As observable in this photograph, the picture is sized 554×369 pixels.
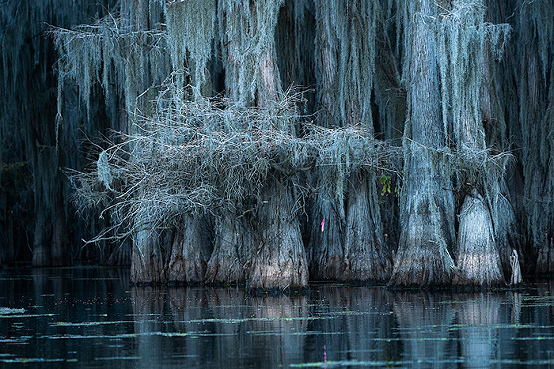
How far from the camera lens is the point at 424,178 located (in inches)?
782

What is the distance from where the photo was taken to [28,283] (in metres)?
26.5

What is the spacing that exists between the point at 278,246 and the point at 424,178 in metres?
3.41

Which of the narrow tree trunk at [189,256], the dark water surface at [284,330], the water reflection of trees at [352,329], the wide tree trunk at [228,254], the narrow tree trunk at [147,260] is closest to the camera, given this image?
the dark water surface at [284,330]

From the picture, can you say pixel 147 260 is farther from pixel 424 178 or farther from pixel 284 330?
pixel 284 330

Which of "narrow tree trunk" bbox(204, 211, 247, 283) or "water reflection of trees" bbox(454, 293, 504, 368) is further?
"narrow tree trunk" bbox(204, 211, 247, 283)

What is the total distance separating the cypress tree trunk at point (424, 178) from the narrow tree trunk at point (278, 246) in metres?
2.12

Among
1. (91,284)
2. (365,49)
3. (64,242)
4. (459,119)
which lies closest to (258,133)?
(459,119)

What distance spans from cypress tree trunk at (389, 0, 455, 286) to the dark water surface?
88 centimetres

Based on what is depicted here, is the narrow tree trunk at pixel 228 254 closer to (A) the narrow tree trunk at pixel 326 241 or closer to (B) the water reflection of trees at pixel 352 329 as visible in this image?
(A) the narrow tree trunk at pixel 326 241

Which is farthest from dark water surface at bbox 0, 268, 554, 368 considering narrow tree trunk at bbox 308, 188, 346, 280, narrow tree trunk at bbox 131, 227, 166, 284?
narrow tree trunk at bbox 131, 227, 166, 284

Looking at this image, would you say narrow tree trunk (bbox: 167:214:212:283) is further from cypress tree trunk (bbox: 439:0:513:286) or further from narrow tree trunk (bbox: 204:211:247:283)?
cypress tree trunk (bbox: 439:0:513:286)

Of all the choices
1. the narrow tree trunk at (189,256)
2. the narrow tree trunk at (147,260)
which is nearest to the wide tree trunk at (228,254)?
the narrow tree trunk at (189,256)

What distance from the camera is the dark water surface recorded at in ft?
31.8

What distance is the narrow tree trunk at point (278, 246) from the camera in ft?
63.2
